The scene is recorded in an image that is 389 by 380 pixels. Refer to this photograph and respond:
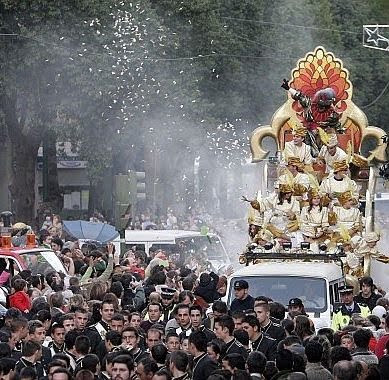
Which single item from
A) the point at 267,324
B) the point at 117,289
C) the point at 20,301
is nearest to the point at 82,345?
the point at 267,324

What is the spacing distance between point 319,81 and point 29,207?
2067 cm

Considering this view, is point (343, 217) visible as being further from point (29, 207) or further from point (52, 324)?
point (29, 207)

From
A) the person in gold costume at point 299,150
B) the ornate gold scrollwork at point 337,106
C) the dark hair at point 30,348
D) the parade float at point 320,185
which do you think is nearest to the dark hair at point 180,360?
the dark hair at point 30,348

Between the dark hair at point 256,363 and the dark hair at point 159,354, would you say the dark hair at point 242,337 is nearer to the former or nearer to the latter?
the dark hair at point 159,354

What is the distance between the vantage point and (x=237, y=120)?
54.8 metres

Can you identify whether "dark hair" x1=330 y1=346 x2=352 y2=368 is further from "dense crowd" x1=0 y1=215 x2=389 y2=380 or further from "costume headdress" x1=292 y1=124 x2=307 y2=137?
"costume headdress" x1=292 y1=124 x2=307 y2=137

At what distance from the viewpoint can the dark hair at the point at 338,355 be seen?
45.8ft

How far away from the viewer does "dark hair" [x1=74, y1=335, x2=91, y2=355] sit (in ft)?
48.2

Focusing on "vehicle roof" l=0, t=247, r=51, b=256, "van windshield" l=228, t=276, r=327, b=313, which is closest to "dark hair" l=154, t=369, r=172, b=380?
"van windshield" l=228, t=276, r=327, b=313

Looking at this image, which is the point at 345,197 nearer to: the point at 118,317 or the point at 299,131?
the point at 299,131

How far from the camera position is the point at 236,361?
13680mm

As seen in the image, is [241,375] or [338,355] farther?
[338,355]

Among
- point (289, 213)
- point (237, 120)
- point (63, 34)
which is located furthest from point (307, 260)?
point (237, 120)

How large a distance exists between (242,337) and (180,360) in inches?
73.6
